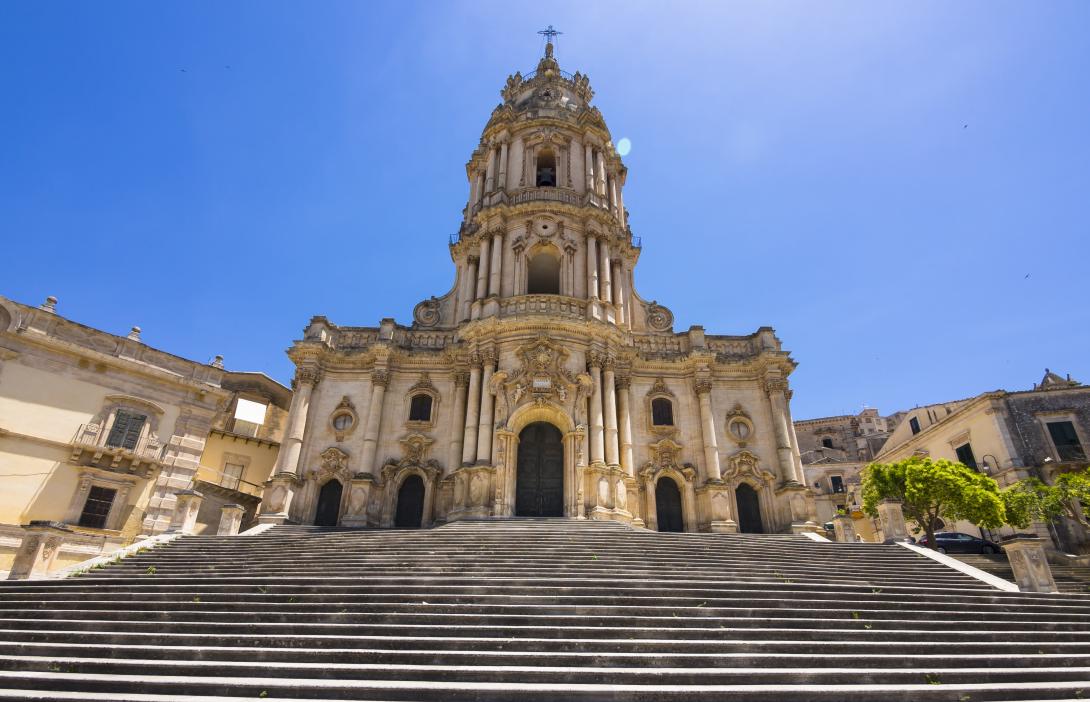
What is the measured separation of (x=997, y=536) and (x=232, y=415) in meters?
39.9

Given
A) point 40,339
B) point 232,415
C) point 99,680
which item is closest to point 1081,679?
point 99,680

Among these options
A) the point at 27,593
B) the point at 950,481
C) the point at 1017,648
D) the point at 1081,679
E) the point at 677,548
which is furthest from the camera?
the point at 950,481

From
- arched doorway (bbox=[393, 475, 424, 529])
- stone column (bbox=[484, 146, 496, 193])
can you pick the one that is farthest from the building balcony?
stone column (bbox=[484, 146, 496, 193])

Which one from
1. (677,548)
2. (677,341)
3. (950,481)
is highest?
(677,341)

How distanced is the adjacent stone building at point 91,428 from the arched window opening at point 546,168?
63.9 feet

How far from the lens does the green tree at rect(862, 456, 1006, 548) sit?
20719 millimetres

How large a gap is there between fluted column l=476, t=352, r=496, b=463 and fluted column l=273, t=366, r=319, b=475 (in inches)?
303

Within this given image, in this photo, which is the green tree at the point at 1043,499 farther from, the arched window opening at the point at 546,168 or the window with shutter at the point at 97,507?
the window with shutter at the point at 97,507

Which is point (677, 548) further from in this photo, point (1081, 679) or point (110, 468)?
point (110, 468)

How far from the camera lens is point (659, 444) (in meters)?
25.3

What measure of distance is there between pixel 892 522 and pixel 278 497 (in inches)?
873

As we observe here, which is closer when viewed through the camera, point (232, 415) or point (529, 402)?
point (529, 402)

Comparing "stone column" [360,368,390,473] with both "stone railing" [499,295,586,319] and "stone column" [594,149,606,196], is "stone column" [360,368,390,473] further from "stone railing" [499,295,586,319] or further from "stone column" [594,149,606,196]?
"stone column" [594,149,606,196]

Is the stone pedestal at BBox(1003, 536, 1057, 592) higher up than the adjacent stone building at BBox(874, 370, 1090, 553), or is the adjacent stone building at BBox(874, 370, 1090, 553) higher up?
the adjacent stone building at BBox(874, 370, 1090, 553)
